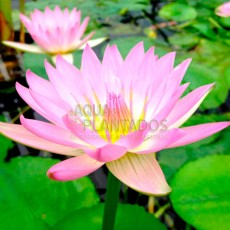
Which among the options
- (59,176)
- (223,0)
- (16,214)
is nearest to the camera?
(59,176)

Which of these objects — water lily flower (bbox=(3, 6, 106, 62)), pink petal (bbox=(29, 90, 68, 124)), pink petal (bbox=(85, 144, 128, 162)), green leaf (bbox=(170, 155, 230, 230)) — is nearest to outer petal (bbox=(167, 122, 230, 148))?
pink petal (bbox=(85, 144, 128, 162))

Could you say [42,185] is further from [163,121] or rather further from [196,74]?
[196,74]

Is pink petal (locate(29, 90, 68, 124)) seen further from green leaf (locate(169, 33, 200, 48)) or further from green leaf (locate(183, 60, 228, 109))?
green leaf (locate(169, 33, 200, 48))

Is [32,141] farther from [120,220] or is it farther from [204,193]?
[204,193]

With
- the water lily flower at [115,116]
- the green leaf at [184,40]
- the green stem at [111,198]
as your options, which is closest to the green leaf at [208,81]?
the green leaf at [184,40]

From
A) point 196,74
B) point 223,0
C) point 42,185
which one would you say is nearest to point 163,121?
point 42,185

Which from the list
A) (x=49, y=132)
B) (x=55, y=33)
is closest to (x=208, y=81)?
(x=55, y=33)

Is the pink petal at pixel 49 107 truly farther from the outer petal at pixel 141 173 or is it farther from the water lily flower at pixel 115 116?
the outer petal at pixel 141 173
